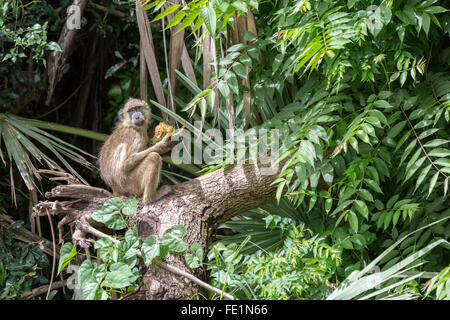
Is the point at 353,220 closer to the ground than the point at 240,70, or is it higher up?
closer to the ground

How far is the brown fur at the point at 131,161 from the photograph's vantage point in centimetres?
444

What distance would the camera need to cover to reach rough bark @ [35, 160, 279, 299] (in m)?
4.14

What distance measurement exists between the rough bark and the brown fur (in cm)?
18

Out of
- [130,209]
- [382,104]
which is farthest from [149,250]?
[382,104]

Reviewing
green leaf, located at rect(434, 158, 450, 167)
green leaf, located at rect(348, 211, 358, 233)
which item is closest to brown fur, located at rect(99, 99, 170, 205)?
green leaf, located at rect(348, 211, 358, 233)

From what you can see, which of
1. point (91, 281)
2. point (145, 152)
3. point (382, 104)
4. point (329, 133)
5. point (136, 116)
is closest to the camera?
point (91, 281)

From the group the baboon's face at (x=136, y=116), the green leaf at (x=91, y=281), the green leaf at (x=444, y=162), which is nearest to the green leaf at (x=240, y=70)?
the baboon's face at (x=136, y=116)

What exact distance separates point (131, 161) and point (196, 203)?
75 cm

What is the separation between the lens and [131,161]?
15.2ft

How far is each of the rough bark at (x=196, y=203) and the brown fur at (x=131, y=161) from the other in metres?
0.18

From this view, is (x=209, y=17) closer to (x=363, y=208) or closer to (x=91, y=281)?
(x=363, y=208)

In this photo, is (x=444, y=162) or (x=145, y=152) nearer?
(x=444, y=162)

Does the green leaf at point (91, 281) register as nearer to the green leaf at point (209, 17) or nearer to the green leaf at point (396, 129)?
the green leaf at point (209, 17)

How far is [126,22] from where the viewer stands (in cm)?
643
